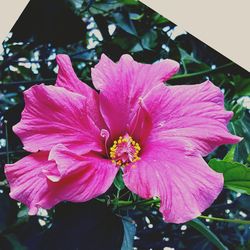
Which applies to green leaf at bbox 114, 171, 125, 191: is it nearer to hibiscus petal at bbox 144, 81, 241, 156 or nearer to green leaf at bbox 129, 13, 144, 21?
hibiscus petal at bbox 144, 81, 241, 156

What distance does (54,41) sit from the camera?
734 mm

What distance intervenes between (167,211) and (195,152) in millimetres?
68

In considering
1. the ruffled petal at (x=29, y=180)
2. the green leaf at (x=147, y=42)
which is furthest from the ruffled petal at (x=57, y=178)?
the green leaf at (x=147, y=42)

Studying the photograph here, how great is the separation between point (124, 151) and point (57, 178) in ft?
0.27

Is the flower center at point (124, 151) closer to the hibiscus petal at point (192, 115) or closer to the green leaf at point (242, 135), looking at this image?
the hibiscus petal at point (192, 115)

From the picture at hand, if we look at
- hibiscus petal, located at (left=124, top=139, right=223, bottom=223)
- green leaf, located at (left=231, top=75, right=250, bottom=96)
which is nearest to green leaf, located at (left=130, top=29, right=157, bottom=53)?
green leaf, located at (left=231, top=75, right=250, bottom=96)

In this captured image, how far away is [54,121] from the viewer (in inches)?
19.8

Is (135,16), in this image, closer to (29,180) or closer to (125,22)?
(125,22)

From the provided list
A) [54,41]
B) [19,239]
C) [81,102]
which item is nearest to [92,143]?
[81,102]

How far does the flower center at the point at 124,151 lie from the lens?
50 centimetres

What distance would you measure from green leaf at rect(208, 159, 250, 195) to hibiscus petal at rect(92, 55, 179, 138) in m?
0.10

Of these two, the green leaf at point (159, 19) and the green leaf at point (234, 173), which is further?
the green leaf at point (159, 19)

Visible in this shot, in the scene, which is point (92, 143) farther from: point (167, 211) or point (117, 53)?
point (117, 53)

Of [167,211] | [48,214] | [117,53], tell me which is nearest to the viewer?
[167,211]
